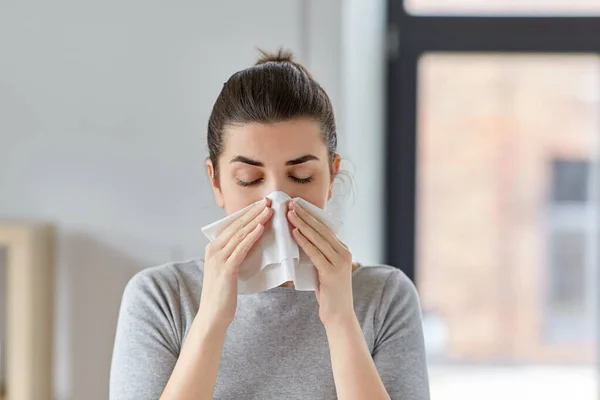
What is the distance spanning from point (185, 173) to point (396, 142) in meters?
0.63

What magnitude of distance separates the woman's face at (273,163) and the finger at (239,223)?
32mm

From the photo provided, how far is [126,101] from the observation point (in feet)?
6.59

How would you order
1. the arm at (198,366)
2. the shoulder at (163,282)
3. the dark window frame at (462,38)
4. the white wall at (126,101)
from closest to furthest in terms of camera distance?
the arm at (198,366)
the shoulder at (163,282)
the white wall at (126,101)
the dark window frame at (462,38)

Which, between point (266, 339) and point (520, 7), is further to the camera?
point (520, 7)

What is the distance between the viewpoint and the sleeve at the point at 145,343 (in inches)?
48.4

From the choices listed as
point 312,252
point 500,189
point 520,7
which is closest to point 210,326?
point 312,252

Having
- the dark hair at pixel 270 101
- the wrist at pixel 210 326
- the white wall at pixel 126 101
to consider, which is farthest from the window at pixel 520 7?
the wrist at pixel 210 326

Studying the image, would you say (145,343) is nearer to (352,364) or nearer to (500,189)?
(352,364)

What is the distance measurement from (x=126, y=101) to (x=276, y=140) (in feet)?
2.89

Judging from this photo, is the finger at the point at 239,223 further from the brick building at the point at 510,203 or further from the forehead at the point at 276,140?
the brick building at the point at 510,203

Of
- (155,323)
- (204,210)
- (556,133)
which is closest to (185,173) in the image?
(204,210)


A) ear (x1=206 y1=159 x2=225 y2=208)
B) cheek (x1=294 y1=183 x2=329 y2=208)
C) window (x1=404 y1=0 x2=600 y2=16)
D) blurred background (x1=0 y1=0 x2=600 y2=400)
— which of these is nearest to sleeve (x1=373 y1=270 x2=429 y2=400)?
cheek (x1=294 y1=183 x2=329 y2=208)

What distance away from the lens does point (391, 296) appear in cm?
135

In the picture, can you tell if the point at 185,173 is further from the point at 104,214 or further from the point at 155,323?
the point at 155,323
